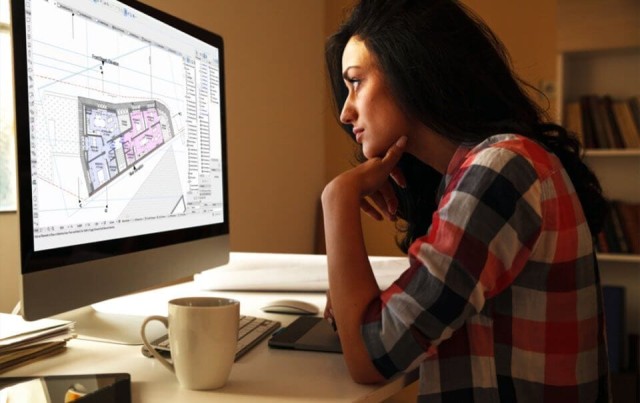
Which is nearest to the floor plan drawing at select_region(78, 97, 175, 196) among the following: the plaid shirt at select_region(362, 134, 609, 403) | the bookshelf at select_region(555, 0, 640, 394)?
the plaid shirt at select_region(362, 134, 609, 403)

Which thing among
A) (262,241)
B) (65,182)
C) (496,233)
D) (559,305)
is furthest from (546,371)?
(262,241)

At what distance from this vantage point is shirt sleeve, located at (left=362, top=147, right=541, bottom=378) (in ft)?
2.27

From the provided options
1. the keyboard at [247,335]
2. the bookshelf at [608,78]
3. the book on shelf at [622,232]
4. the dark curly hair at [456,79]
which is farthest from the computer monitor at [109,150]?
the book on shelf at [622,232]

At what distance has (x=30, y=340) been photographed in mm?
815

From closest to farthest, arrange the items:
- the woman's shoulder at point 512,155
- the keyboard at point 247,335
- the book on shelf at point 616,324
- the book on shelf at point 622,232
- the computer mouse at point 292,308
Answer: the woman's shoulder at point 512,155, the keyboard at point 247,335, the computer mouse at point 292,308, the book on shelf at point 616,324, the book on shelf at point 622,232

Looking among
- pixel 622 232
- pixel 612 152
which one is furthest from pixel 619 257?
pixel 612 152

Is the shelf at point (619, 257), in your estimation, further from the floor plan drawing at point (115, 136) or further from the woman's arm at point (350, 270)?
the floor plan drawing at point (115, 136)

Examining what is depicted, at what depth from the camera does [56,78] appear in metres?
0.79

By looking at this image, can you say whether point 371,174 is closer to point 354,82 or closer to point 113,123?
point 354,82

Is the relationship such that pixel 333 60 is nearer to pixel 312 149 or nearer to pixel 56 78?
pixel 56 78

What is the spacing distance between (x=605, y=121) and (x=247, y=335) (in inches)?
96.1

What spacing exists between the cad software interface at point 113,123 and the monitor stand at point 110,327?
0.15m

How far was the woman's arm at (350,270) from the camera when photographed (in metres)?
0.74

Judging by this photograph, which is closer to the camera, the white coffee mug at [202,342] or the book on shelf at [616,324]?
the white coffee mug at [202,342]
